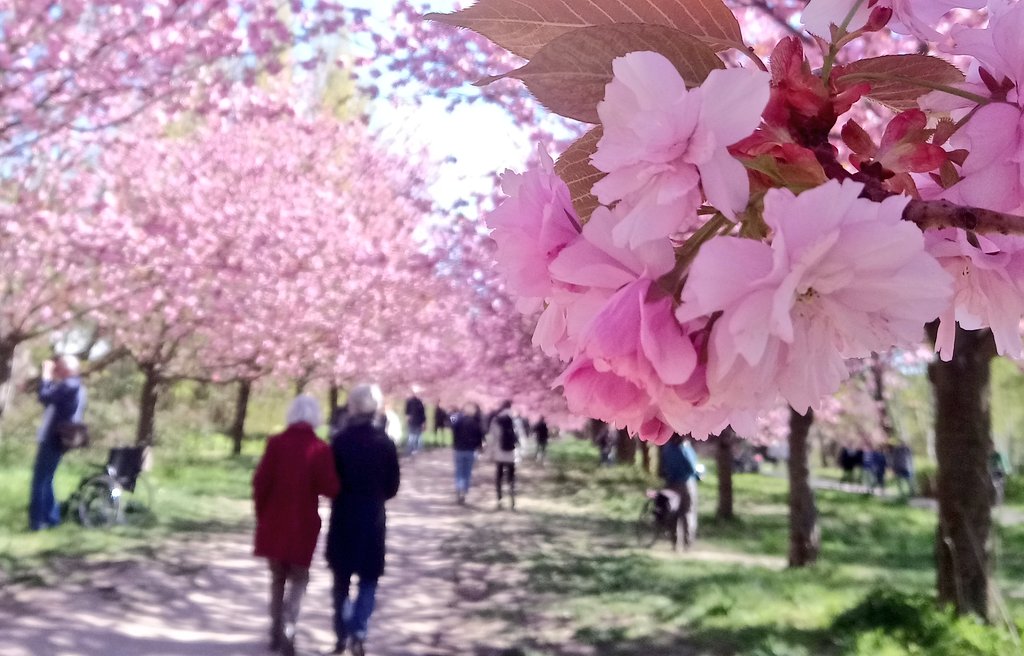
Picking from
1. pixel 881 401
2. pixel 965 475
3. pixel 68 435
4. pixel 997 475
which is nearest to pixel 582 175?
pixel 965 475

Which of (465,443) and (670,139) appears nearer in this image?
(670,139)

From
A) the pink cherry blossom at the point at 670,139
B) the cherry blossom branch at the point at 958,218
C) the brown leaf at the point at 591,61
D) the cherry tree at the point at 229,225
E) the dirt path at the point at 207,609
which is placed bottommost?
the dirt path at the point at 207,609

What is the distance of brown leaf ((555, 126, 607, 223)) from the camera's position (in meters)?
0.68

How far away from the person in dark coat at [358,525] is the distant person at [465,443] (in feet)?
25.8

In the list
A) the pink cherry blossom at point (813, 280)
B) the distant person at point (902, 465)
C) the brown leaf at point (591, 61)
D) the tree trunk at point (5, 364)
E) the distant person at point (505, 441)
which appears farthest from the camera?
the distant person at point (902, 465)

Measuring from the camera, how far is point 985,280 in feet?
2.20

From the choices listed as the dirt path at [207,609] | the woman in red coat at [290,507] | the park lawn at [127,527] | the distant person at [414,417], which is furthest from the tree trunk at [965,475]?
the distant person at [414,417]

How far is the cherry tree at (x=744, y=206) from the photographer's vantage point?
1.61 feet

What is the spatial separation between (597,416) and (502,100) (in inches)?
312

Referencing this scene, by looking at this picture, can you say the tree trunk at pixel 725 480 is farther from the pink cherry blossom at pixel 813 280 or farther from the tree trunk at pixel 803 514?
the pink cherry blossom at pixel 813 280

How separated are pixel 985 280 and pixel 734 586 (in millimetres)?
7149

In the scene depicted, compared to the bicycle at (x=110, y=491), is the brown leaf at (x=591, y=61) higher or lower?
higher

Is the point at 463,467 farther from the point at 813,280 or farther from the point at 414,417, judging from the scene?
the point at 813,280

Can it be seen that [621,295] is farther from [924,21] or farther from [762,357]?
[924,21]
